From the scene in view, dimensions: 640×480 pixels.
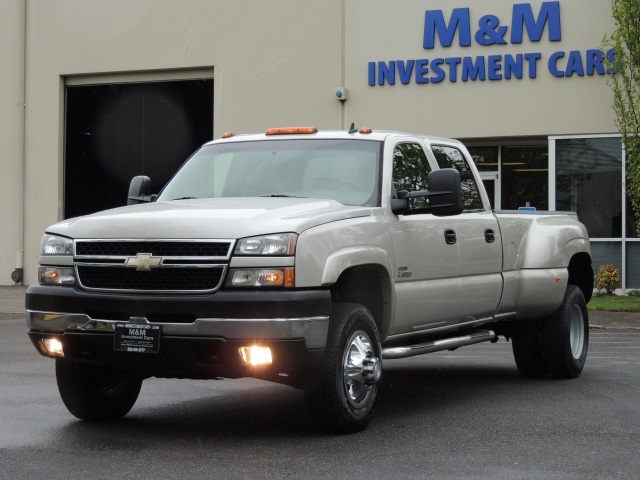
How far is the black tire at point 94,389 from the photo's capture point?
25.5ft

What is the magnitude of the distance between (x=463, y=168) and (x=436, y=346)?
74.0 inches

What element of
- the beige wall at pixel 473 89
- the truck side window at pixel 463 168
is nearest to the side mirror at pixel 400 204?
the truck side window at pixel 463 168

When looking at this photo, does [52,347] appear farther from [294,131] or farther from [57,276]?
[294,131]

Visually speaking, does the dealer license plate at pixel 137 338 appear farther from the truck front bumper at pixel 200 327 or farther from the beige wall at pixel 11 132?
the beige wall at pixel 11 132

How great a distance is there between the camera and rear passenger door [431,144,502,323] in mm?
9031

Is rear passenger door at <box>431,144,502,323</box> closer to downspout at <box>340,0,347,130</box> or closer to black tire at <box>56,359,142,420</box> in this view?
black tire at <box>56,359,142,420</box>

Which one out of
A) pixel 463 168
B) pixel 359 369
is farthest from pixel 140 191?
pixel 463 168

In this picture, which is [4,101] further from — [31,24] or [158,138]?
[158,138]

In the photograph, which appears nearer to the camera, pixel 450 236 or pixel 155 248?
pixel 155 248

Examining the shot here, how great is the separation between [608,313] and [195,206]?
13.5 m

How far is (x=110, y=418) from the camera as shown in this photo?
8.13 meters

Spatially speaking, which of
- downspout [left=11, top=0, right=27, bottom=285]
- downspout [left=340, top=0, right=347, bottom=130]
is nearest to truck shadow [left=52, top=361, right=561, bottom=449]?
downspout [left=340, top=0, right=347, bottom=130]

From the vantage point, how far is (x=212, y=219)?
7059 mm

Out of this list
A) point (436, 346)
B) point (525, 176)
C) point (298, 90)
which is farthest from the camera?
point (298, 90)
